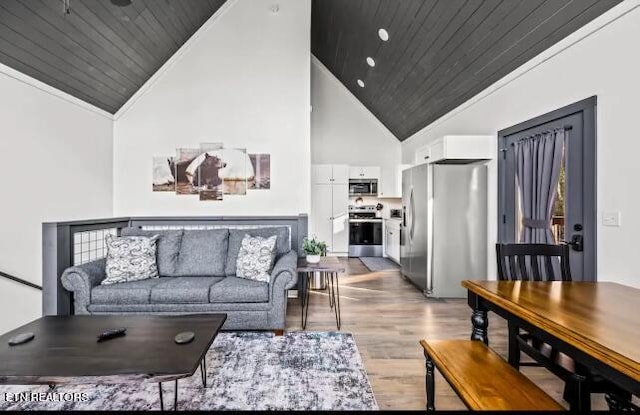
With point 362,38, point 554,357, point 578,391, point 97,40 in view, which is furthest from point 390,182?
point 578,391

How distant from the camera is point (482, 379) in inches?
54.1

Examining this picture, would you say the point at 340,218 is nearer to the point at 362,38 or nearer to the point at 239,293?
the point at 362,38

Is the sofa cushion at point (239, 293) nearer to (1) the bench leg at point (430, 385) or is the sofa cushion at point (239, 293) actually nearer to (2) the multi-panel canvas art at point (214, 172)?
(1) the bench leg at point (430, 385)

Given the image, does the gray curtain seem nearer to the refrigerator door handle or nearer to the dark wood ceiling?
the dark wood ceiling

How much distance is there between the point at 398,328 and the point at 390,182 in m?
4.83

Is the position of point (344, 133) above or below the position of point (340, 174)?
above

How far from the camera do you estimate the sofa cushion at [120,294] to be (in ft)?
9.44

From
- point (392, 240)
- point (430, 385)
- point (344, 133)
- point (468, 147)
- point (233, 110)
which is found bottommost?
point (430, 385)

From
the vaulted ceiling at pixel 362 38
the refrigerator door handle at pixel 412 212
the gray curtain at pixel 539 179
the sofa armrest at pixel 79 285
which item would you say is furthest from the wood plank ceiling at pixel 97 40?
the gray curtain at pixel 539 179

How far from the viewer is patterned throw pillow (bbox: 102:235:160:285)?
307cm

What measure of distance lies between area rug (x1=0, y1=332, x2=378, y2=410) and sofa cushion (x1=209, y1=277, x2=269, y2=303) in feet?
1.34

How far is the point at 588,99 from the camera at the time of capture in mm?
2414

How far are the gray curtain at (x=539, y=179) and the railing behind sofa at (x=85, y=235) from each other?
248 cm

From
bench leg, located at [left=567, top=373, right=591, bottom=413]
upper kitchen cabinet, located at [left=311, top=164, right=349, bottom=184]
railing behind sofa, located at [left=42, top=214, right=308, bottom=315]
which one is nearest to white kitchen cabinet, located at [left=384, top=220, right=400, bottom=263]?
upper kitchen cabinet, located at [left=311, top=164, right=349, bottom=184]
